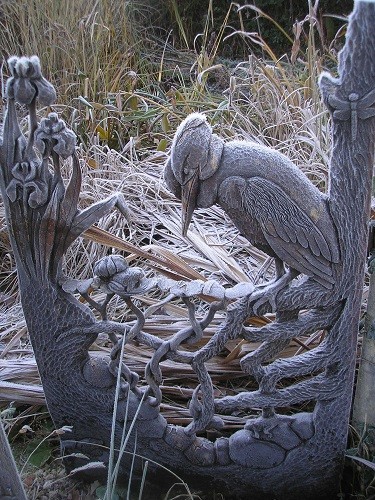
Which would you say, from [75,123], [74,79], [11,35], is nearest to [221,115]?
[75,123]

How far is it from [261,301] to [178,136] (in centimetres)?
26

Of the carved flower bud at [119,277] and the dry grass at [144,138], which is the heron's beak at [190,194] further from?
the dry grass at [144,138]

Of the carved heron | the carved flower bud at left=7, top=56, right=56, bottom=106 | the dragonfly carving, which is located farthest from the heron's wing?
the carved flower bud at left=7, top=56, right=56, bottom=106

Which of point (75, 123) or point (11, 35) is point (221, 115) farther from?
point (11, 35)

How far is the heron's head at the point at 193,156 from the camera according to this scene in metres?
0.77

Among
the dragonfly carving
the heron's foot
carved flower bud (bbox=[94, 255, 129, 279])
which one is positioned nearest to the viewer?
the dragonfly carving

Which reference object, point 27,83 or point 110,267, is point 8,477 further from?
point 27,83

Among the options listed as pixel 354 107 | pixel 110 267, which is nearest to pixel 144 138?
pixel 110 267

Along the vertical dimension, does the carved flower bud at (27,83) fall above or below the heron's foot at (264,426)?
above

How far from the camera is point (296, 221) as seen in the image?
81 cm

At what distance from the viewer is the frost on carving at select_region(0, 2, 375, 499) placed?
79cm

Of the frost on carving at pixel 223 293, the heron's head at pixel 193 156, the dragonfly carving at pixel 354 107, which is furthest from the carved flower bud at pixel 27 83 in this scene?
the dragonfly carving at pixel 354 107

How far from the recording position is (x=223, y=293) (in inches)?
34.3

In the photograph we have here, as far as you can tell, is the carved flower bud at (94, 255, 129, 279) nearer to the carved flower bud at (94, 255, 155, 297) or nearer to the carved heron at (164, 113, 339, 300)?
the carved flower bud at (94, 255, 155, 297)
